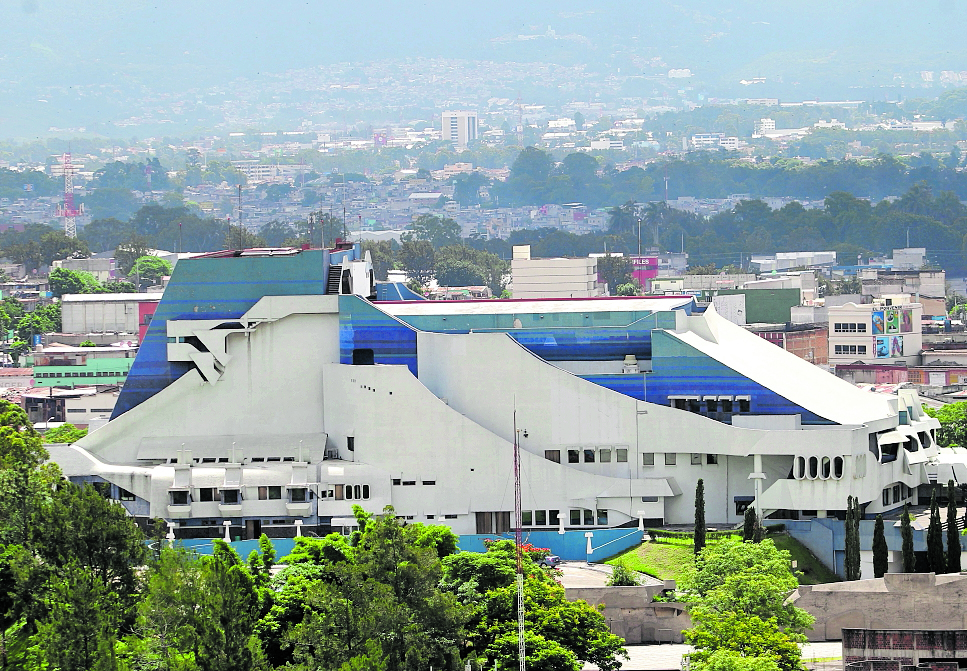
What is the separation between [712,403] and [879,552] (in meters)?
7.17

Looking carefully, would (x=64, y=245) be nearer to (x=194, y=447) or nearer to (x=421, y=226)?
(x=421, y=226)

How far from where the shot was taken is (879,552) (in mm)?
46312

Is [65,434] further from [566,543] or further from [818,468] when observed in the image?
[818,468]

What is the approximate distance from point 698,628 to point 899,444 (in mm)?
15100

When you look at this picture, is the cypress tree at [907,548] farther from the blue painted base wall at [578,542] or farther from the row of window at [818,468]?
the blue painted base wall at [578,542]

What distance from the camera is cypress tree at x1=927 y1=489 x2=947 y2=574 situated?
4603 centimetres

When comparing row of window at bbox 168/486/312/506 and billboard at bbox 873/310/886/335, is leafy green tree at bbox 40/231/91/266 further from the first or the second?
row of window at bbox 168/486/312/506

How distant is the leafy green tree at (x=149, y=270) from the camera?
14400 centimetres

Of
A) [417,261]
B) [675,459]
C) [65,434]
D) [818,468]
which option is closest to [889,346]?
[65,434]

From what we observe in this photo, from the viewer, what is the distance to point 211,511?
5203 cm

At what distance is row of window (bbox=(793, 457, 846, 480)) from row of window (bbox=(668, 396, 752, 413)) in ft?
6.89

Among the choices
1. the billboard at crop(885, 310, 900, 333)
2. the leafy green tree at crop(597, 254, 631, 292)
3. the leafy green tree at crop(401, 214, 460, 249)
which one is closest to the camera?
the billboard at crop(885, 310, 900, 333)

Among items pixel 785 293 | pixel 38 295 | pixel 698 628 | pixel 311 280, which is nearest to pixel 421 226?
pixel 38 295

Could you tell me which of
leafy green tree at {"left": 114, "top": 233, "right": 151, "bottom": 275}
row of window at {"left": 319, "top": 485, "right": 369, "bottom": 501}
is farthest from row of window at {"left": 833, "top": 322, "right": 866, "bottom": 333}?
leafy green tree at {"left": 114, "top": 233, "right": 151, "bottom": 275}
